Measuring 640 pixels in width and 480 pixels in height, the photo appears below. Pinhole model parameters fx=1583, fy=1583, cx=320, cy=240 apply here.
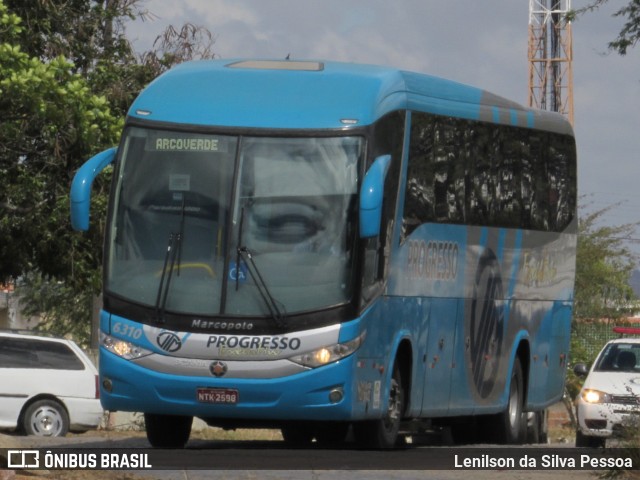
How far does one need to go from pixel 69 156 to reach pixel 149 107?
11.1m

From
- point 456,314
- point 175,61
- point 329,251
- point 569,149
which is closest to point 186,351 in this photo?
point 329,251

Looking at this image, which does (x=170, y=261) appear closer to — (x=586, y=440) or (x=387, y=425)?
(x=387, y=425)

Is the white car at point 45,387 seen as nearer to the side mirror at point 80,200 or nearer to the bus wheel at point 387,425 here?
the bus wheel at point 387,425

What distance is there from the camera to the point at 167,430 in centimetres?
1605

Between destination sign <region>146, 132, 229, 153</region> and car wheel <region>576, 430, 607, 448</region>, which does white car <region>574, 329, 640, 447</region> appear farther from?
destination sign <region>146, 132, 229, 153</region>

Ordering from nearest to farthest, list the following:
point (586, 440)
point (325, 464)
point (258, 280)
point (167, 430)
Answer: point (325, 464), point (258, 280), point (167, 430), point (586, 440)

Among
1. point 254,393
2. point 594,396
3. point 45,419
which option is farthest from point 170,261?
point 45,419

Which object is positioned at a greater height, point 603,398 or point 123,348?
point 123,348

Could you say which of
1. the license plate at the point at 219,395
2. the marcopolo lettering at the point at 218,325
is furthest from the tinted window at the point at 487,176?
the license plate at the point at 219,395

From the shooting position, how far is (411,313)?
53.6 feet

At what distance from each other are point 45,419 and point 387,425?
9456mm

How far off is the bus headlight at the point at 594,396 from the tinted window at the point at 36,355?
8.26 meters

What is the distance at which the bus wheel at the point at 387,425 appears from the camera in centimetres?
1563

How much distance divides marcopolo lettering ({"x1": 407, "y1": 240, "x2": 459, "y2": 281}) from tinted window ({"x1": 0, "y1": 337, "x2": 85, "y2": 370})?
9.01 metres
